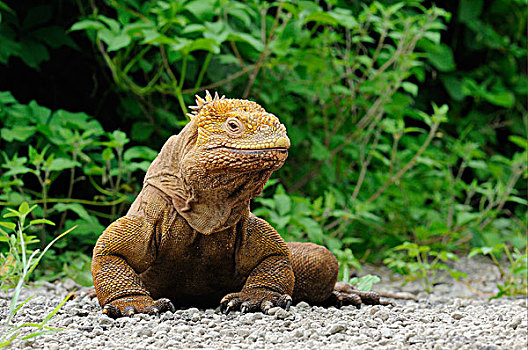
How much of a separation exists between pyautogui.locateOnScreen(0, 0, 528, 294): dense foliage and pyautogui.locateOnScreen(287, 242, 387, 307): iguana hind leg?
118 cm

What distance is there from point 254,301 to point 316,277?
64cm

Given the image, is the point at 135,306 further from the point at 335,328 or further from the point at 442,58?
the point at 442,58

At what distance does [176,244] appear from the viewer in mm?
3453

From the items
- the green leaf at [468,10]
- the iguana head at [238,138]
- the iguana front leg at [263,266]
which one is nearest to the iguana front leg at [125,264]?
the iguana front leg at [263,266]

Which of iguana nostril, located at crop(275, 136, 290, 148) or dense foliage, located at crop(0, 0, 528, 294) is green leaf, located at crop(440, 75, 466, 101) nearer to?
dense foliage, located at crop(0, 0, 528, 294)

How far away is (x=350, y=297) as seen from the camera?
4043mm

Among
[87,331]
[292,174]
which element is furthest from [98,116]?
[87,331]

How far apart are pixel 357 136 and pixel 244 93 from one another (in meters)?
1.42

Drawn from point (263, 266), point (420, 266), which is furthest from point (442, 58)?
point (263, 266)

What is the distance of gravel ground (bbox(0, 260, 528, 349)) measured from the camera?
9.19 feet

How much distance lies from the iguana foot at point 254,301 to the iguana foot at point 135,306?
30cm

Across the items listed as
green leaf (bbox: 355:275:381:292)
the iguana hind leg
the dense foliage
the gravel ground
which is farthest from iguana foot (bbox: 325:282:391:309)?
the dense foliage

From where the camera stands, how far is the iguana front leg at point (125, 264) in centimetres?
332

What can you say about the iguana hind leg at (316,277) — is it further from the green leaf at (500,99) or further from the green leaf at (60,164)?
the green leaf at (500,99)
